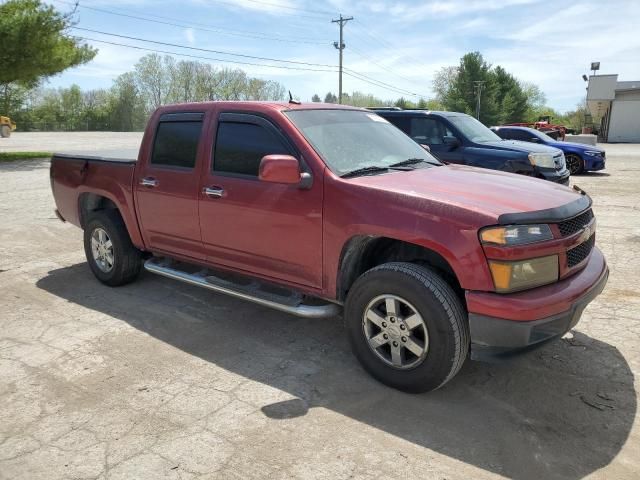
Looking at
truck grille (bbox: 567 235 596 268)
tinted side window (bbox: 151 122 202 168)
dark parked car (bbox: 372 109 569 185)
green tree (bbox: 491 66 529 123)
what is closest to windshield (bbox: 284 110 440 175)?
tinted side window (bbox: 151 122 202 168)

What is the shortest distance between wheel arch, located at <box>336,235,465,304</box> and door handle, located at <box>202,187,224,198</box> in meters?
1.23

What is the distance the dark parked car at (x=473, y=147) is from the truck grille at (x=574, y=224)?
572 centimetres

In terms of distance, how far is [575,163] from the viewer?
15578 mm

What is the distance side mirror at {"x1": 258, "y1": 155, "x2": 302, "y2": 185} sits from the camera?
3381 millimetres

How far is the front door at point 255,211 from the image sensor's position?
3637 mm

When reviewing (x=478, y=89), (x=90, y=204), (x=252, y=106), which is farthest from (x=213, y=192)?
(x=478, y=89)

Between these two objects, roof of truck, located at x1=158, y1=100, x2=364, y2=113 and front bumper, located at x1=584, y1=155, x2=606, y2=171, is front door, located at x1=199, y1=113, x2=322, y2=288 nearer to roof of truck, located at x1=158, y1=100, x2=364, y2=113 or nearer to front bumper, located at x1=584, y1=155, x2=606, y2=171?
roof of truck, located at x1=158, y1=100, x2=364, y2=113

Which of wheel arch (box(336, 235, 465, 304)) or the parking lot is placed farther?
wheel arch (box(336, 235, 465, 304))

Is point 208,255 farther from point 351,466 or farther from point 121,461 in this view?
point 351,466

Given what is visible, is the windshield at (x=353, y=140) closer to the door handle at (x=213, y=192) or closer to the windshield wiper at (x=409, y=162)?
the windshield wiper at (x=409, y=162)

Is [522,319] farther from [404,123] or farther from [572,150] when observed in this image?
[572,150]

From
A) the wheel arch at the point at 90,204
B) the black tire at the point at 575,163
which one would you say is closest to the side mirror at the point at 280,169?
the wheel arch at the point at 90,204

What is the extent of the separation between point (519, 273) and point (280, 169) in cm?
163

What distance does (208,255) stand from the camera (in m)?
4.40
